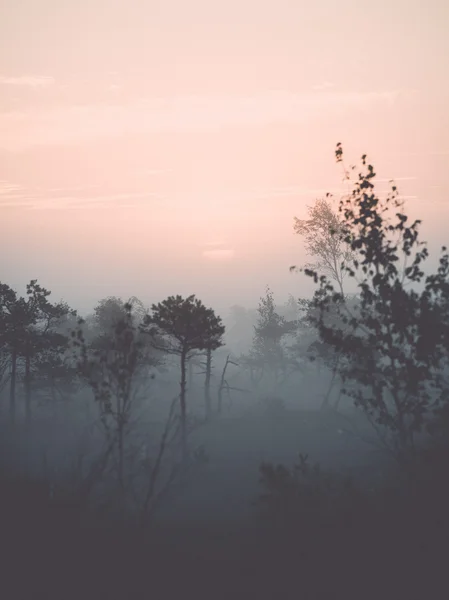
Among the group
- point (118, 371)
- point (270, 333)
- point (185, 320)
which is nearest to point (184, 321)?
point (185, 320)

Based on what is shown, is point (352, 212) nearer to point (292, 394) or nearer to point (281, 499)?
point (281, 499)

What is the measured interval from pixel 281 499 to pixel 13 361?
3089 cm

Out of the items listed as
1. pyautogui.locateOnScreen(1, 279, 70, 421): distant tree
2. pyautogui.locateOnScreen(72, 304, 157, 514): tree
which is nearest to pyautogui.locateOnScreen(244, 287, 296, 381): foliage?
pyautogui.locateOnScreen(1, 279, 70, 421): distant tree

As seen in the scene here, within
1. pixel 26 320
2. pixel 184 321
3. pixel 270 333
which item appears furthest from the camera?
pixel 270 333

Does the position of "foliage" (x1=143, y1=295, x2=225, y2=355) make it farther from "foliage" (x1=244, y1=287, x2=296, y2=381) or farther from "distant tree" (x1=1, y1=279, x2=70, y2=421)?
"foliage" (x1=244, y1=287, x2=296, y2=381)

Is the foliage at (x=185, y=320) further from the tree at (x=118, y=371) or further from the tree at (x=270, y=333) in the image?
the tree at (x=270, y=333)

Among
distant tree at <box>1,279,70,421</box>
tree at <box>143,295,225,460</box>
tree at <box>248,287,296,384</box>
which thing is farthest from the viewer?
tree at <box>248,287,296,384</box>

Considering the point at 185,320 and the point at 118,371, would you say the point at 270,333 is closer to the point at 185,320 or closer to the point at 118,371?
the point at 185,320

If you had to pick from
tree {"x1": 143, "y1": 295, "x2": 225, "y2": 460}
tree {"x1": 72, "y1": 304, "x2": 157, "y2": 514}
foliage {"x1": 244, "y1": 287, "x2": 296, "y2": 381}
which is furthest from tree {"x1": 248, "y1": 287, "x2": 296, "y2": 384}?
tree {"x1": 72, "y1": 304, "x2": 157, "y2": 514}

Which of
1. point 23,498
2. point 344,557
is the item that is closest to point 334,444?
point 344,557

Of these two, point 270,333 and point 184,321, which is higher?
point 184,321

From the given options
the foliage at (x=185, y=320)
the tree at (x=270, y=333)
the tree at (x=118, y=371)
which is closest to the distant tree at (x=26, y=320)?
the foliage at (x=185, y=320)

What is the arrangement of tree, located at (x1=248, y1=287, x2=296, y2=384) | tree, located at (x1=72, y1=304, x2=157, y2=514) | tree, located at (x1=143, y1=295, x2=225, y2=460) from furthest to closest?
tree, located at (x1=248, y1=287, x2=296, y2=384)
tree, located at (x1=143, y1=295, x2=225, y2=460)
tree, located at (x1=72, y1=304, x2=157, y2=514)

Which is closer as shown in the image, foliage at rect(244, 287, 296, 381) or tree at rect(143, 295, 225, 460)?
tree at rect(143, 295, 225, 460)
